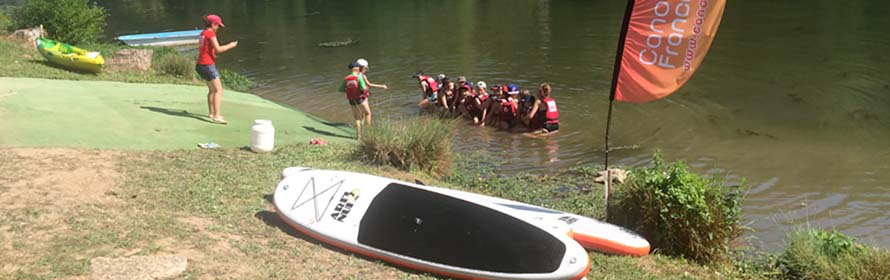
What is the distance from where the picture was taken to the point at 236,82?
63.9 ft

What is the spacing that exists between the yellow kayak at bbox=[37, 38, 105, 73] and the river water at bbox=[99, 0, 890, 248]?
13.0 ft

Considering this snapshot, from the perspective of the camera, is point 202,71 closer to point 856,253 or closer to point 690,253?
point 690,253

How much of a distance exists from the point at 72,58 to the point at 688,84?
43.9 feet

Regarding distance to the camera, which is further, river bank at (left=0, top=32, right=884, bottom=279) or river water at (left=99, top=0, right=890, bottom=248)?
river water at (left=99, top=0, right=890, bottom=248)

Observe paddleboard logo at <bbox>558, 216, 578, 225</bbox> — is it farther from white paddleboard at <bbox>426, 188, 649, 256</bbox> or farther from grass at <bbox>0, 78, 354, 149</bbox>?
grass at <bbox>0, 78, 354, 149</bbox>

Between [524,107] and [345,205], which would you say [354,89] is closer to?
[524,107]

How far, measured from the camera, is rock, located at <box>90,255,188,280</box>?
18.3 ft

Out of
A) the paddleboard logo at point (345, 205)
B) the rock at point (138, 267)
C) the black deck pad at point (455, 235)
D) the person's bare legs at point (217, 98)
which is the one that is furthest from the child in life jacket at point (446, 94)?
the rock at point (138, 267)

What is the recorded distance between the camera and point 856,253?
6.79m

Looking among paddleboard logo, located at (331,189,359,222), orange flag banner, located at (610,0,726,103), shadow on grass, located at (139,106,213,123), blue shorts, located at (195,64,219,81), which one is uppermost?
orange flag banner, located at (610,0,726,103)

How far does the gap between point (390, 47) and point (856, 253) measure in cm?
2021

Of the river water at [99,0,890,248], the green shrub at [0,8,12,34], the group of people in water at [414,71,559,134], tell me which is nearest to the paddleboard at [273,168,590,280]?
the river water at [99,0,890,248]

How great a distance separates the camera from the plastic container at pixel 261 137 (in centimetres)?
991

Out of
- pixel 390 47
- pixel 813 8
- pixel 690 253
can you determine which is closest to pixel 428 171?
pixel 690 253
